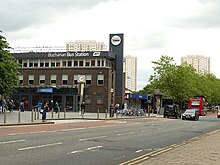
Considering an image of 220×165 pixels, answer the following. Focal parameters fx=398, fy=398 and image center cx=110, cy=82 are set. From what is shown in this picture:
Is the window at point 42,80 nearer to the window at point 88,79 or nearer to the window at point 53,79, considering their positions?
the window at point 53,79

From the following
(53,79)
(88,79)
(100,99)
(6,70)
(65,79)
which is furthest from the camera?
(53,79)

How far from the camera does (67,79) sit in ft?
211

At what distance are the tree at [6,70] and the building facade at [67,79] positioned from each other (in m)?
19.3

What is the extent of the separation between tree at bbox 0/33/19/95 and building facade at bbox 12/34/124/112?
63.5ft

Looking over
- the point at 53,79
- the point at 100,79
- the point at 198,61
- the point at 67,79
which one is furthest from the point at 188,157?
the point at 198,61

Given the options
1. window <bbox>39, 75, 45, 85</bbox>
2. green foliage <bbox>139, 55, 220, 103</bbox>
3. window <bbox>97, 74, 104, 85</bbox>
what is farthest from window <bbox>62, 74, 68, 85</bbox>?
green foliage <bbox>139, 55, 220, 103</bbox>

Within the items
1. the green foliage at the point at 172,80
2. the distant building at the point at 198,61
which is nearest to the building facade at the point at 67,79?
the green foliage at the point at 172,80

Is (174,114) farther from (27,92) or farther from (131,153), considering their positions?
(131,153)

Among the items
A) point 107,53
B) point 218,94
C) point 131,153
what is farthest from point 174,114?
point 218,94

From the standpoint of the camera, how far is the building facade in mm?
62281

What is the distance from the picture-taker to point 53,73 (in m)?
64.8

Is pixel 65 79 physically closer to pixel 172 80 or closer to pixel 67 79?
pixel 67 79

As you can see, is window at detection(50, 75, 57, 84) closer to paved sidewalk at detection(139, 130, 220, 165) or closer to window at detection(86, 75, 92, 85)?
window at detection(86, 75, 92, 85)

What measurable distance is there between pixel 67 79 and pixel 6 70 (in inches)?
952
